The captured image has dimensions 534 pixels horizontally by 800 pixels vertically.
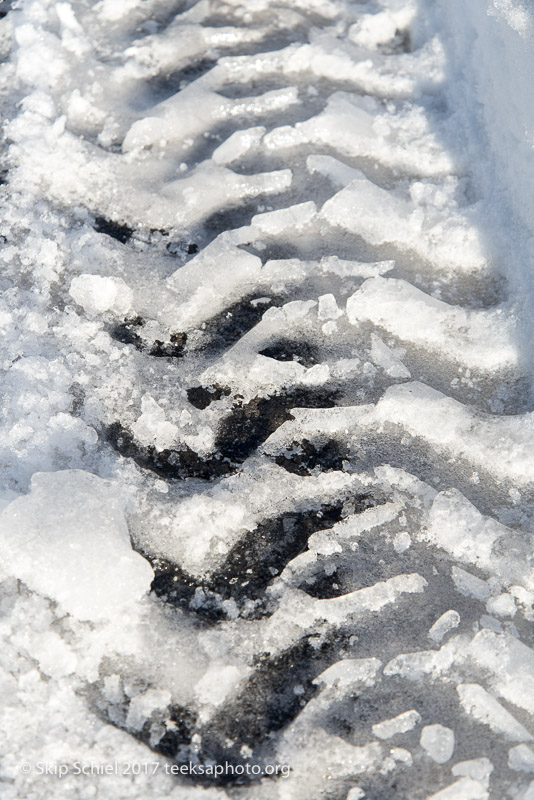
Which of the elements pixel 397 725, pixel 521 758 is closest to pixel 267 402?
pixel 397 725

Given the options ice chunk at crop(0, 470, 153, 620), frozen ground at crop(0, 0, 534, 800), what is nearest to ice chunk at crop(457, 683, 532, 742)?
frozen ground at crop(0, 0, 534, 800)

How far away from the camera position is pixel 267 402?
4.30 ft

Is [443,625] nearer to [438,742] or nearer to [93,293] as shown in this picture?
[438,742]

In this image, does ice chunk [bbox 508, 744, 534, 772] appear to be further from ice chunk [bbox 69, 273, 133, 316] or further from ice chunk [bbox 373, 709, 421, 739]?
ice chunk [bbox 69, 273, 133, 316]

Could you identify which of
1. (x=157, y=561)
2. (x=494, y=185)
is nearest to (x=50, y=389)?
(x=157, y=561)

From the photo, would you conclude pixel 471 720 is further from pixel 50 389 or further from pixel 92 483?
pixel 50 389

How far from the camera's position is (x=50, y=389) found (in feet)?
4.17

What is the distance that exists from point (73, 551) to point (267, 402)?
440mm

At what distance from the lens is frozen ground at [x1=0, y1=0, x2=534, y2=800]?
0.99 meters

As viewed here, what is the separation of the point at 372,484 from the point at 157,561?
1.24ft

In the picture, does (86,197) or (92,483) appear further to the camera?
(86,197)

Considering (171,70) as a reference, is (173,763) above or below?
below

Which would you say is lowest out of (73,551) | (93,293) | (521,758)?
(521,758)

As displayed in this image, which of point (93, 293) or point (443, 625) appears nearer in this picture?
point (443, 625)
